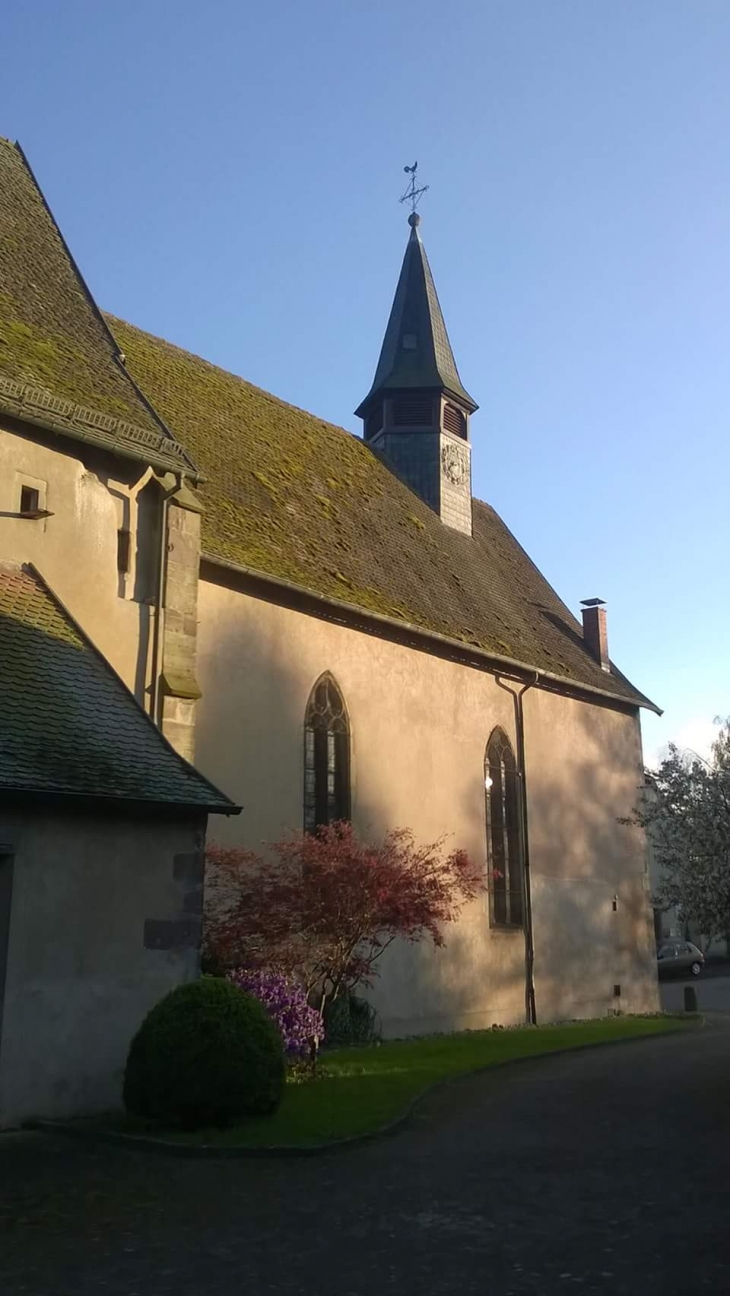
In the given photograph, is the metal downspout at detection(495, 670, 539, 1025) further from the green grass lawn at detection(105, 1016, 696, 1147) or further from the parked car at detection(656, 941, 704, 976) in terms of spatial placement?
the parked car at detection(656, 941, 704, 976)

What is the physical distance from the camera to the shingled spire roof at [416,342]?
27719mm

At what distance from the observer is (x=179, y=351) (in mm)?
22594

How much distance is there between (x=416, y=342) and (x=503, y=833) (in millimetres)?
13376

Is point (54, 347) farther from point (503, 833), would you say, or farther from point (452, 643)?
point (503, 833)

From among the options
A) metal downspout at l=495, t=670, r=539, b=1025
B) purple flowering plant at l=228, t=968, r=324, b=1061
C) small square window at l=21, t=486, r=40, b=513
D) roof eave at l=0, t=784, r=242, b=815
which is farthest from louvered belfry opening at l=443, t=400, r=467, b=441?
roof eave at l=0, t=784, r=242, b=815

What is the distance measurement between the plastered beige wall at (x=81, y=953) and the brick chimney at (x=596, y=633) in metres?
16.9

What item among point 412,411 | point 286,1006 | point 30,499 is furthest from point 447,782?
point 412,411

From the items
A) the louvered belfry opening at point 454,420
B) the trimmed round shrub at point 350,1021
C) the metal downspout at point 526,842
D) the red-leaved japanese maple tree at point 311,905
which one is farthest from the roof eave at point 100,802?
the louvered belfry opening at point 454,420

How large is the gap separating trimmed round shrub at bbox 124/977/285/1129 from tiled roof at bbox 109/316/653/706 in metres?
7.45

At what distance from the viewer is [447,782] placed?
2016 centimetres

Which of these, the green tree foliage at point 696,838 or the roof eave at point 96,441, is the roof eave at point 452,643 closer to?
the roof eave at point 96,441

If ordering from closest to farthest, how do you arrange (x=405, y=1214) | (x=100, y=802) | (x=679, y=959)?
(x=405, y=1214)
(x=100, y=802)
(x=679, y=959)

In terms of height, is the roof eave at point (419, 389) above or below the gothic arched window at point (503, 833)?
above

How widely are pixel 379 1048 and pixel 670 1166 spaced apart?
322 inches
